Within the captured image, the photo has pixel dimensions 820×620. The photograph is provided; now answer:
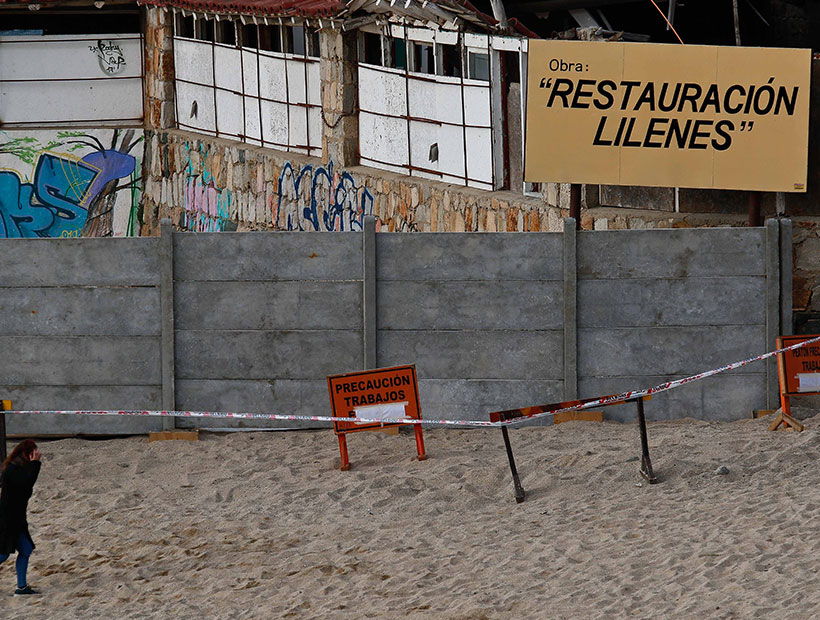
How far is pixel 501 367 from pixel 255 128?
11194 mm

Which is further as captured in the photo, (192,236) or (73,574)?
(192,236)

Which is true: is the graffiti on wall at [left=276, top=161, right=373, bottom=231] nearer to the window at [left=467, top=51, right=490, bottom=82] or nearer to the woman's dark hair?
the window at [left=467, top=51, right=490, bottom=82]

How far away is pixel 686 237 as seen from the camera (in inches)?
434

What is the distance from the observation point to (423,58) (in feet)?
54.7

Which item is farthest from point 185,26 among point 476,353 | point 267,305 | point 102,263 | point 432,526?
point 432,526

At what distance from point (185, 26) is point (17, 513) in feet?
55.9

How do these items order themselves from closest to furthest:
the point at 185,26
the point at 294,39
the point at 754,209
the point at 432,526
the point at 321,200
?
the point at 432,526 → the point at 754,209 → the point at 321,200 → the point at 294,39 → the point at 185,26

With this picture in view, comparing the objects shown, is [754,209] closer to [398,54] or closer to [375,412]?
[375,412]

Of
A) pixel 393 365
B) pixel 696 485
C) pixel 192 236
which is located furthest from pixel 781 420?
pixel 192 236

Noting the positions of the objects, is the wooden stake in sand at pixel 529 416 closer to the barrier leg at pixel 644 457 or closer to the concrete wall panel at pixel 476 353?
the barrier leg at pixel 644 457

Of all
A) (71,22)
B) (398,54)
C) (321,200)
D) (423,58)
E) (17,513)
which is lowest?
(17,513)

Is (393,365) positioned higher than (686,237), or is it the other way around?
(686,237)

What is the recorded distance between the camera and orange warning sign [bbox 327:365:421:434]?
10375 millimetres

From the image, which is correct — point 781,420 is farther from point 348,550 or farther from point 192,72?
point 192,72
